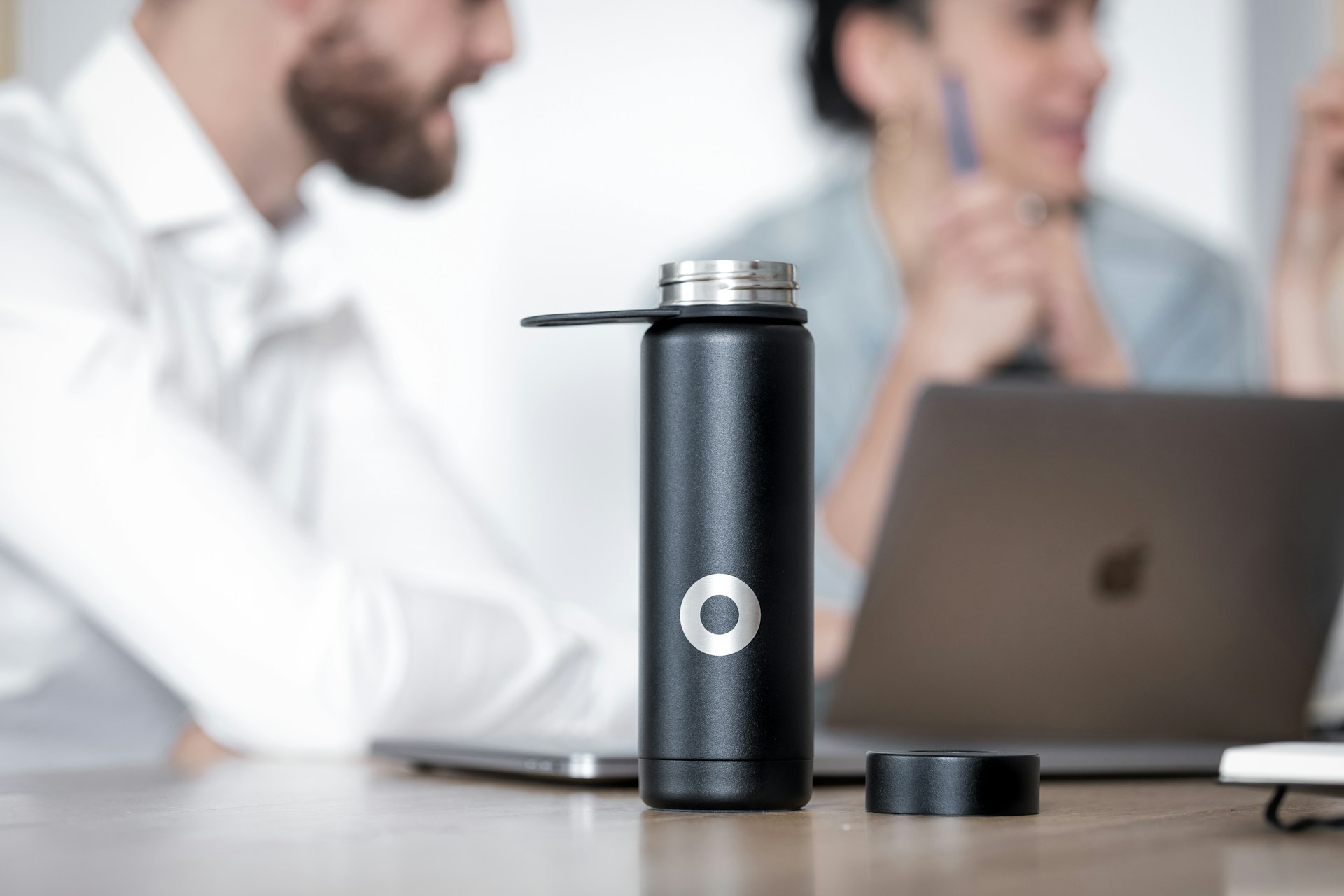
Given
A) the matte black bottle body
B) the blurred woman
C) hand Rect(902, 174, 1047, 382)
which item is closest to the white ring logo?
the matte black bottle body

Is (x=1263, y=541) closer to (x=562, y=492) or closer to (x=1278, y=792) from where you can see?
(x=1278, y=792)

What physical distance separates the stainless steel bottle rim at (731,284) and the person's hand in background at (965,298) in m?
1.42

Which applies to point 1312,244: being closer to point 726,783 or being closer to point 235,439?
point 235,439

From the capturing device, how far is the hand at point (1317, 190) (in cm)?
221

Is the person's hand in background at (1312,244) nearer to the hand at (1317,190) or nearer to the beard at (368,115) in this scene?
the hand at (1317,190)

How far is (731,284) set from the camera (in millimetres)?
571

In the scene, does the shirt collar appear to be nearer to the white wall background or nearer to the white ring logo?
the white wall background

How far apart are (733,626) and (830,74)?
1.61 metres

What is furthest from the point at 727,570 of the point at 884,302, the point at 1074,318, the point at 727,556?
the point at 1074,318

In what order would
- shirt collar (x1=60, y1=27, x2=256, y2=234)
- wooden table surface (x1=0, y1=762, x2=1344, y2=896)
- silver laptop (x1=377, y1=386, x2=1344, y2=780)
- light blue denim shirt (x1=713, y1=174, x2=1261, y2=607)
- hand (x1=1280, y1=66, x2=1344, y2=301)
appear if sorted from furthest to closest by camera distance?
hand (x1=1280, y1=66, x2=1344, y2=301) → light blue denim shirt (x1=713, y1=174, x2=1261, y2=607) → shirt collar (x1=60, y1=27, x2=256, y2=234) → silver laptop (x1=377, y1=386, x2=1344, y2=780) → wooden table surface (x1=0, y1=762, x2=1344, y2=896)

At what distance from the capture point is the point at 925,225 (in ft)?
6.75

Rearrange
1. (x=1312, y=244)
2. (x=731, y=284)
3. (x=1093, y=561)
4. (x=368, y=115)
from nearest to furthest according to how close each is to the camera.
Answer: (x=731, y=284) < (x=1093, y=561) < (x=368, y=115) < (x=1312, y=244)

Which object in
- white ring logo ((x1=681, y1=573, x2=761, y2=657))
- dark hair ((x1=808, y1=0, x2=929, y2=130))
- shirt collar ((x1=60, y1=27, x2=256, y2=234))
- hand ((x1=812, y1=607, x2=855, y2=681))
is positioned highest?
dark hair ((x1=808, y1=0, x2=929, y2=130))

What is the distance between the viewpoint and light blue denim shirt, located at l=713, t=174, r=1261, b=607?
199cm
